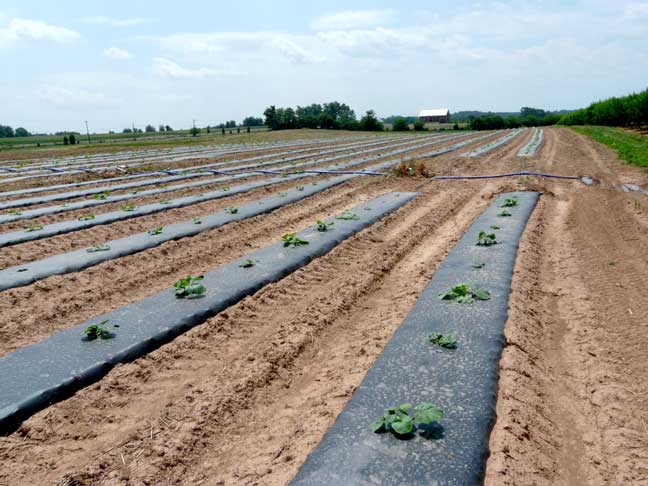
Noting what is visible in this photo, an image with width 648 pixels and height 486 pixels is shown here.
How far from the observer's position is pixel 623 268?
6.09 meters

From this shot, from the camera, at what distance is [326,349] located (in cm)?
437

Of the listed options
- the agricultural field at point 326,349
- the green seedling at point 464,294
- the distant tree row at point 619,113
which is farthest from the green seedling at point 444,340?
the distant tree row at point 619,113

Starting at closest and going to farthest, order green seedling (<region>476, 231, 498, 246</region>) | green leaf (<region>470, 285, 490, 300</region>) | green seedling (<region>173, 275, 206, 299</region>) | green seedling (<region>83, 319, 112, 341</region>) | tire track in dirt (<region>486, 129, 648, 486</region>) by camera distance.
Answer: tire track in dirt (<region>486, 129, 648, 486</region>), green seedling (<region>83, 319, 112, 341</region>), green leaf (<region>470, 285, 490, 300</region>), green seedling (<region>173, 275, 206, 299</region>), green seedling (<region>476, 231, 498, 246</region>)

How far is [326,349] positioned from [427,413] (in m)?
1.68

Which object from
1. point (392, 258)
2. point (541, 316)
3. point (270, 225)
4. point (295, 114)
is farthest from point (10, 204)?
point (295, 114)

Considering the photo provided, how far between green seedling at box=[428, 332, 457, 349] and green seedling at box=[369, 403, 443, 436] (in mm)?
987

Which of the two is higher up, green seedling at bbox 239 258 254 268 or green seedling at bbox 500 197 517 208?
green seedling at bbox 500 197 517 208

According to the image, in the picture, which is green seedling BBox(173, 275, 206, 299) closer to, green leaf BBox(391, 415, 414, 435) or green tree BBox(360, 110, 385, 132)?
green leaf BBox(391, 415, 414, 435)

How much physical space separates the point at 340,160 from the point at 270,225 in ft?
38.4

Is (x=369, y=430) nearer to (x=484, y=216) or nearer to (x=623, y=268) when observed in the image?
(x=623, y=268)

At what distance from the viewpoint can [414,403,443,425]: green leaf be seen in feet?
9.01

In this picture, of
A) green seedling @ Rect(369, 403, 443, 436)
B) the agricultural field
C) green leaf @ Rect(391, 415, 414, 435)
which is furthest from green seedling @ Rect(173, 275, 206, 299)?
green leaf @ Rect(391, 415, 414, 435)

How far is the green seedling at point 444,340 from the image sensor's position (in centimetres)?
383

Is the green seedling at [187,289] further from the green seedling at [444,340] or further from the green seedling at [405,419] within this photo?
the green seedling at [405,419]
